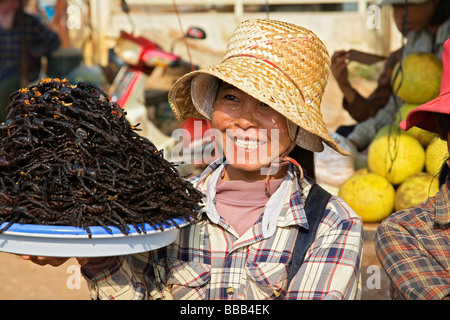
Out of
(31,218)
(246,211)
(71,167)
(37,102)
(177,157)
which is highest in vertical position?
(37,102)

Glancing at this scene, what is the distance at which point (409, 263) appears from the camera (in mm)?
1979

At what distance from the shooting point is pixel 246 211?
2.21 meters

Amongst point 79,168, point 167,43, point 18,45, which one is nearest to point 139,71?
point 167,43

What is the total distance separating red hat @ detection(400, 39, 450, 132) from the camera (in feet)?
6.09

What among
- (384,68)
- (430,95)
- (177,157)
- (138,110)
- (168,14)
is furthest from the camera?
(168,14)

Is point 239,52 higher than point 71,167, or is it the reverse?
point 239,52

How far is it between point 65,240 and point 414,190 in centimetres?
249

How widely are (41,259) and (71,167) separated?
12.2 inches

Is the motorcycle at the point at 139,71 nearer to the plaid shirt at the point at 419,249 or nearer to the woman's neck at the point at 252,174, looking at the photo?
the woman's neck at the point at 252,174

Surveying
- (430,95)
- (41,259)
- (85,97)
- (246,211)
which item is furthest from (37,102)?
(430,95)

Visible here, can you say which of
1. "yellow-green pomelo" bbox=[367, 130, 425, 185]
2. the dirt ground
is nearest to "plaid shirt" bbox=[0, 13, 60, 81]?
the dirt ground

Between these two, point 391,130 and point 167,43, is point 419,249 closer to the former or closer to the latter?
point 391,130

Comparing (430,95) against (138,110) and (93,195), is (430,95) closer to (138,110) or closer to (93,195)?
(93,195)

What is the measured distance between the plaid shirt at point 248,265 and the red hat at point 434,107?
1.31 ft
